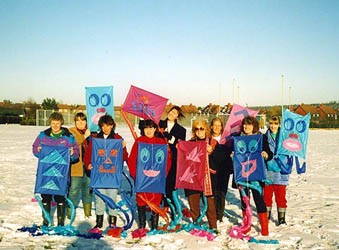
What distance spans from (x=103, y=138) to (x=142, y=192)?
110 cm

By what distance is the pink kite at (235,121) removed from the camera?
221 inches

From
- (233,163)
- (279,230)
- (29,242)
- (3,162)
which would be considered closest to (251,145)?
(233,163)

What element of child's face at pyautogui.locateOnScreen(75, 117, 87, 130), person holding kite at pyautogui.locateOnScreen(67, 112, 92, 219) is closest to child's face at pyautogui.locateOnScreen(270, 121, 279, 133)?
person holding kite at pyautogui.locateOnScreen(67, 112, 92, 219)

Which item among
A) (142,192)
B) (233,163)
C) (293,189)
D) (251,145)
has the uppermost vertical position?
(251,145)

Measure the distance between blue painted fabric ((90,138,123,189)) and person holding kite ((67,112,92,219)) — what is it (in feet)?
1.97

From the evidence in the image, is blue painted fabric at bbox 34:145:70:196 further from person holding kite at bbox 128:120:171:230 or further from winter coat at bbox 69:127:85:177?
person holding kite at bbox 128:120:171:230

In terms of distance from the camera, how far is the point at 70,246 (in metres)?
4.47

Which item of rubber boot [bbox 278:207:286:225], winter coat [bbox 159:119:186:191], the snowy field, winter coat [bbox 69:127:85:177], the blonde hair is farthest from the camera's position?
winter coat [bbox 159:119:186:191]

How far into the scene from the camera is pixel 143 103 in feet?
19.7

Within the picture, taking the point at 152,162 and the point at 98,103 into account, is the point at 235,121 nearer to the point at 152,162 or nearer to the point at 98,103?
the point at 152,162

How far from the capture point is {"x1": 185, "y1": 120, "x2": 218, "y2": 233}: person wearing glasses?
5.12m

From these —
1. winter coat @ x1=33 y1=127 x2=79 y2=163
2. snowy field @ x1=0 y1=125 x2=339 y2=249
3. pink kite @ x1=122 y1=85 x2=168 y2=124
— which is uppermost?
pink kite @ x1=122 y1=85 x2=168 y2=124

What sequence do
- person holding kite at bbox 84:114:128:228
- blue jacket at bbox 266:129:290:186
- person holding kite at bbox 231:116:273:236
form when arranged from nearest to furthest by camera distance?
person holding kite at bbox 231:116:273:236, person holding kite at bbox 84:114:128:228, blue jacket at bbox 266:129:290:186

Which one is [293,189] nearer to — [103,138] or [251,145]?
[251,145]
